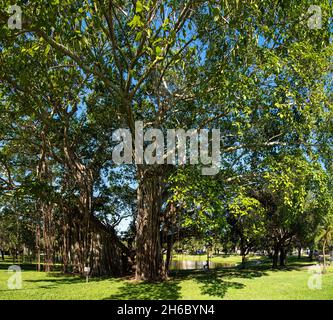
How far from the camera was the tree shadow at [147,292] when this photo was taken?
25.5 ft

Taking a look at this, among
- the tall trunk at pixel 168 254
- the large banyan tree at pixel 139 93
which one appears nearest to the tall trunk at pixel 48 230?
the large banyan tree at pixel 139 93

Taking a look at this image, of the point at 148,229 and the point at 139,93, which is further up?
the point at 139,93

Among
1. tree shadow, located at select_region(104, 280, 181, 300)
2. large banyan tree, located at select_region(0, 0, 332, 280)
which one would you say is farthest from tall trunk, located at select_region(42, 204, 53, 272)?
tree shadow, located at select_region(104, 280, 181, 300)

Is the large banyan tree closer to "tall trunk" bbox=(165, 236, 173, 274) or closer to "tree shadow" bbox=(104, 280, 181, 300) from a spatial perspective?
"tall trunk" bbox=(165, 236, 173, 274)

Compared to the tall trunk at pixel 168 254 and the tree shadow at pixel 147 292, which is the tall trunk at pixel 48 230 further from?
the tree shadow at pixel 147 292

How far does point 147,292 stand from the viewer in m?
8.63

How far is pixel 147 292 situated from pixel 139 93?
6573 millimetres

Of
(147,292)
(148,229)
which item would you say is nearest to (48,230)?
(148,229)

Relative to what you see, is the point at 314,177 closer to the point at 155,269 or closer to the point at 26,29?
the point at 155,269

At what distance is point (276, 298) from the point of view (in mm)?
7656

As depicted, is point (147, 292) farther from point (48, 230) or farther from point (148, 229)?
point (48, 230)

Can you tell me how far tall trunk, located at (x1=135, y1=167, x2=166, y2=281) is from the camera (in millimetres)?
10891
